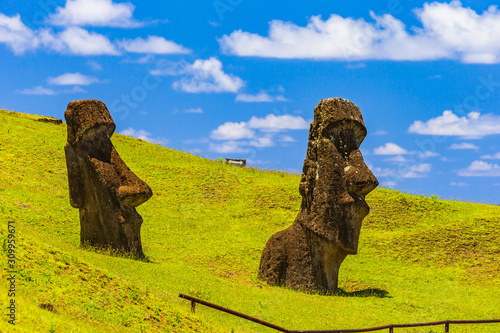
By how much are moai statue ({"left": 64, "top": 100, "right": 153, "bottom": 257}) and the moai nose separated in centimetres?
766

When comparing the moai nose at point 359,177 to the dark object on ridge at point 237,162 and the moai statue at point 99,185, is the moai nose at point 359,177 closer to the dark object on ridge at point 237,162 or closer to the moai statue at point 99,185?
the moai statue at point 99,185

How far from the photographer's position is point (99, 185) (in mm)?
23047

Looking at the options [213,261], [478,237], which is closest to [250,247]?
[213,261]

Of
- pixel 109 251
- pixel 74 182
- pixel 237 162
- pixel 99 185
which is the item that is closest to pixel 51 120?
pixel 237 162

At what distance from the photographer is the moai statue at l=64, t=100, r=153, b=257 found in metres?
23.0

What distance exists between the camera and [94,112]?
24.0 m

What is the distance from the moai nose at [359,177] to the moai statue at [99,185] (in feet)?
25.1

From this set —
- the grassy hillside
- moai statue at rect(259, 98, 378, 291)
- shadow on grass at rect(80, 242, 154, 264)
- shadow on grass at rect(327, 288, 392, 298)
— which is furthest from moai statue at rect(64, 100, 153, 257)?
shadow on grass at rect(327, 288, 392, 298)

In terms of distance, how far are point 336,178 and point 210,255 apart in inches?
300

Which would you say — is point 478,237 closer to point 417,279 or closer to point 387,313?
point 417,279

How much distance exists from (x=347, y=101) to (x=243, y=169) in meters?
19.0

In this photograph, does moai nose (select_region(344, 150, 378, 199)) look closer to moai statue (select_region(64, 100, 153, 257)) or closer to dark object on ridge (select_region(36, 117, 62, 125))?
moai statue (select_region(64, 100, 153, 257))

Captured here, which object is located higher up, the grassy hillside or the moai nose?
the moai nose

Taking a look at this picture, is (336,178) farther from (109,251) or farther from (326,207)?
(109,251)
